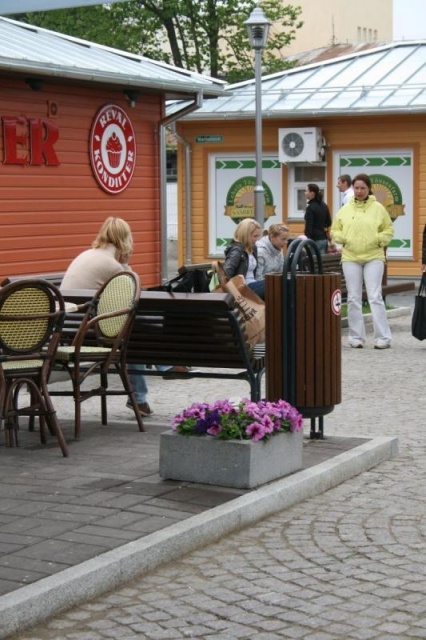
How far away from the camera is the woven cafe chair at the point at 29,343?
787 cm

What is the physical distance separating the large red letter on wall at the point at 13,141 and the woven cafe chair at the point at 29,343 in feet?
20.2

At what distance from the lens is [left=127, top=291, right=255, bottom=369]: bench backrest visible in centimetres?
914

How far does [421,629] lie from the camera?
16.5 ft

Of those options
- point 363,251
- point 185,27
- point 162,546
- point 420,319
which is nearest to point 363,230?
point 363,251

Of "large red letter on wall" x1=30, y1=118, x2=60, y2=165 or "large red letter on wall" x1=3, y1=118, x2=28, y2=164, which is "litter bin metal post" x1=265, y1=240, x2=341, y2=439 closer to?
"large red letter on wall" x1=3, y1=118, x2=28, y2=164

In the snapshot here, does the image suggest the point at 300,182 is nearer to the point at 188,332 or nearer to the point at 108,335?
the point at 188,332

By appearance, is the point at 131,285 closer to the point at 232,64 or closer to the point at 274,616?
the point at 274,616

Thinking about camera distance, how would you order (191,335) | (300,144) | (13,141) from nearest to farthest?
1. (191,335)
2. (13,141)
3. (300,144)

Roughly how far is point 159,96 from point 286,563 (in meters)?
11.7

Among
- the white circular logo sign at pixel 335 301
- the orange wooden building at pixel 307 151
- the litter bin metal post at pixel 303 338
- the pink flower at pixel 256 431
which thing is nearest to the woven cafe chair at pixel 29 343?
the litter bin metal post at pixel 303 338

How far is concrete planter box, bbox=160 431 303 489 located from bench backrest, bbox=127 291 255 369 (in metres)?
2.04

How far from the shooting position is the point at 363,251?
15000 mm

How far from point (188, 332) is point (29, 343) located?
5.54 ft

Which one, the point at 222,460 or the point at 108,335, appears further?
the point at 108,335
